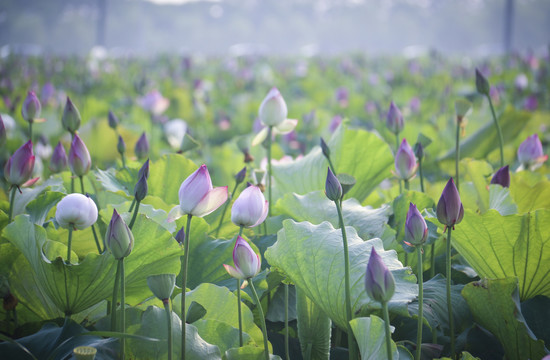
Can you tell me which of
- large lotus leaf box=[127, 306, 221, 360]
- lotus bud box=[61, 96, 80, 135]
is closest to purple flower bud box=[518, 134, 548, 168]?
large lotus leaf box=[127, 306, 221, 360]

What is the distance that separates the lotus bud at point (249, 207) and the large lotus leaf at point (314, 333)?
0.42 ft

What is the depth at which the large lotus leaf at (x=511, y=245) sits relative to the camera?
2.27 ft

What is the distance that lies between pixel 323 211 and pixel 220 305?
28cm

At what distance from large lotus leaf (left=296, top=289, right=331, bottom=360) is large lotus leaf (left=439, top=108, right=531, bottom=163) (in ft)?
3.33

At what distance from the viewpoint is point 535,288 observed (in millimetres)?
747

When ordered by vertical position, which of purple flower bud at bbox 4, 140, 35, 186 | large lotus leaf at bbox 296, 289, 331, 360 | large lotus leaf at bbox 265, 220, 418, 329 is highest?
purple flower bud at bbox 4, 140, 35, 186

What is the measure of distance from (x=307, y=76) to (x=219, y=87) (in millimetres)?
906

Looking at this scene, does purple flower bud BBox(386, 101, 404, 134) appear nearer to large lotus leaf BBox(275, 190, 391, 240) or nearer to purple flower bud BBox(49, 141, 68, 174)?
large lotus leaf BBox(275, 190, 391, 240)

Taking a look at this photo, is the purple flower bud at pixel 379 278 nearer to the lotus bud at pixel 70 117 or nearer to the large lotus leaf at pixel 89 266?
the large lotus leaf at pixel 89 266

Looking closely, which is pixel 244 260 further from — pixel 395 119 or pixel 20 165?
pixel 395 119

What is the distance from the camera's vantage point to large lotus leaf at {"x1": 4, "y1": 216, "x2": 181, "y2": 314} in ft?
2.07

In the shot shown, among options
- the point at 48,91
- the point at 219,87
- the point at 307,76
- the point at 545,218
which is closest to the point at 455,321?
the point at 545,218

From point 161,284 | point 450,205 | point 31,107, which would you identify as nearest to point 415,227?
point 450,205

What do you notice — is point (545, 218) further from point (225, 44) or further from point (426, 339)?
point (225, 44)
